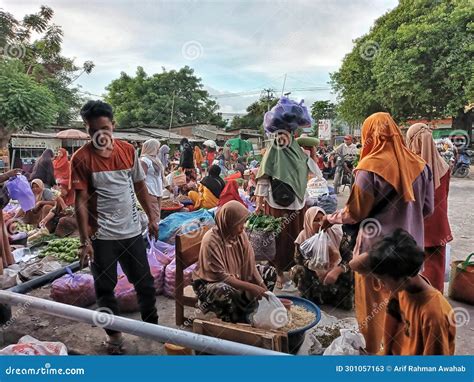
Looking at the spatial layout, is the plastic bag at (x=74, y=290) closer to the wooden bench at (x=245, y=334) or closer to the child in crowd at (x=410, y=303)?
the wooden bench at (x=245, y=334)

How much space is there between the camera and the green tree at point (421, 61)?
47.4ft

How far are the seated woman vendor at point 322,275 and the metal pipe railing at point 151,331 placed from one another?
1.65m

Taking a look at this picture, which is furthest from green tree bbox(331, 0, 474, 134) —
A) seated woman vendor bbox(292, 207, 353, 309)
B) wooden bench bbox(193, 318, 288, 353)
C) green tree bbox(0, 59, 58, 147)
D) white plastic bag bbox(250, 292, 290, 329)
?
wooden bench bbox(193, 318, 288, 353)

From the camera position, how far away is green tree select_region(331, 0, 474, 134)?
1445cm

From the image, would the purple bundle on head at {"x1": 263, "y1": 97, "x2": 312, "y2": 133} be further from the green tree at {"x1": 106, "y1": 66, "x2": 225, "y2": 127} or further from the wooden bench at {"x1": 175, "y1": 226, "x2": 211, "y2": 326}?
the green tree at {"x1": 106, "y1": 66, "x2": 225, "y2": 127}

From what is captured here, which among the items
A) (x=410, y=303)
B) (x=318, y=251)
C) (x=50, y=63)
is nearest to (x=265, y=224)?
(x=318, y=251)

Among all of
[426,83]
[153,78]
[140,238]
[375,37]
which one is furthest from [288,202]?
[153,78]

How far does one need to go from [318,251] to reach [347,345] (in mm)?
1209

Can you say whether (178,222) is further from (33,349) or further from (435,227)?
(435,227)

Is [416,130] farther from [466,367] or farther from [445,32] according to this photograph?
[445,32]

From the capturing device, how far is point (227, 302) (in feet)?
8.13

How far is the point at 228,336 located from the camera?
89.2 inches

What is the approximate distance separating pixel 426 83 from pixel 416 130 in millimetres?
14538

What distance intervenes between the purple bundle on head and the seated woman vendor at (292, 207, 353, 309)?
38.8 inches
